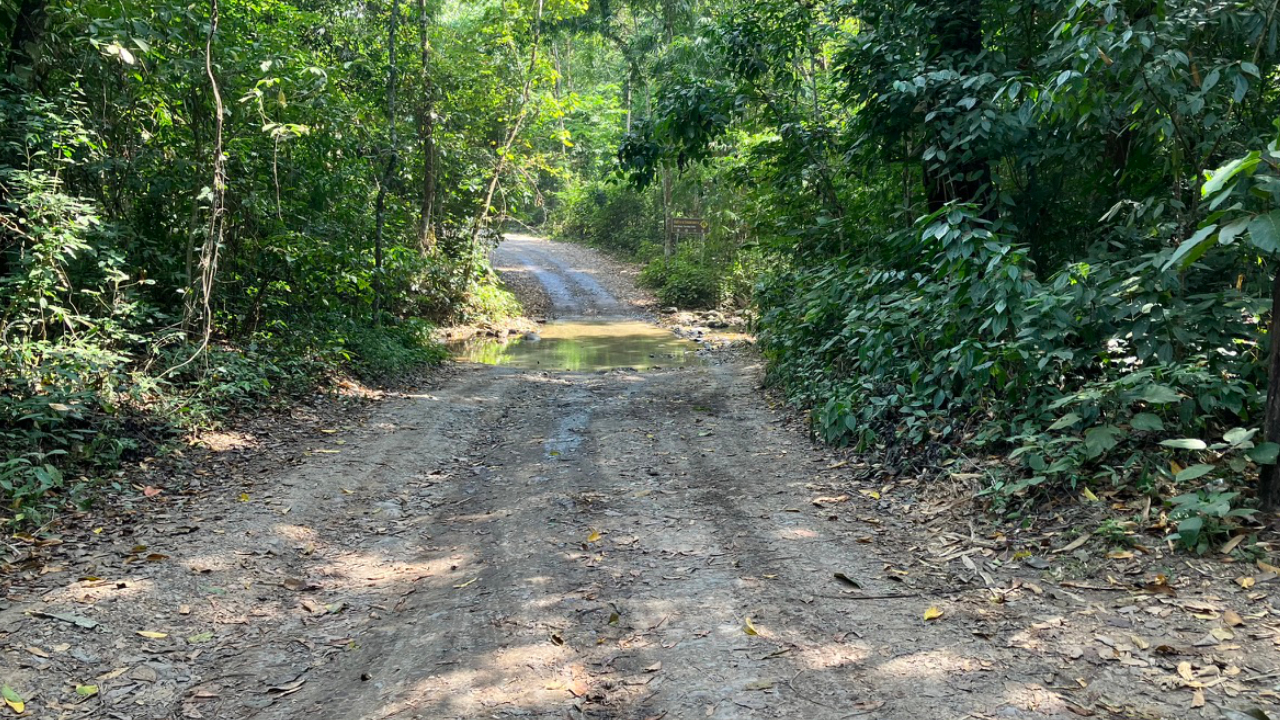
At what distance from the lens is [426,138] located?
16.6 m

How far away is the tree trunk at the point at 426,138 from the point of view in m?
15.5

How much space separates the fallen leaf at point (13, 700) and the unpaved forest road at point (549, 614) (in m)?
0.04

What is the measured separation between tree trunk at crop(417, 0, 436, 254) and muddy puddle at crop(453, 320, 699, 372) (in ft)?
9.07

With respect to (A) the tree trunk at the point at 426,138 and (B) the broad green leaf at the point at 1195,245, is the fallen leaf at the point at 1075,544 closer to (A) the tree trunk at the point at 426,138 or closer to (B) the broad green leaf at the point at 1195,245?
(B) the broad green leaf at the point at 1195,245

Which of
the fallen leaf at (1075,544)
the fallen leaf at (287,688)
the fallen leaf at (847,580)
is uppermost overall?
the fallen leaf at (1075,544)

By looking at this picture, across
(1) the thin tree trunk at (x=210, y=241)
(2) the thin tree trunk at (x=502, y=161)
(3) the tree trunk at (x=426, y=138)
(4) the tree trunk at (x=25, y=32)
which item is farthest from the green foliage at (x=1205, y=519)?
(2) the thin tree trunk at (x=502, y=161)

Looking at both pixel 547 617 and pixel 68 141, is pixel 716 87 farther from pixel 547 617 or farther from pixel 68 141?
pixel 547 617

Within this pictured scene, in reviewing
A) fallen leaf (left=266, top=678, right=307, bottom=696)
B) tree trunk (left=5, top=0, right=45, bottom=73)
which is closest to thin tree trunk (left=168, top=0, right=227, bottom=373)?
tree trunk (left=5, top=0, right=45, bottom=73)

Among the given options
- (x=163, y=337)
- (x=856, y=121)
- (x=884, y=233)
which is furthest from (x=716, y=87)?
(x=163, y=337)

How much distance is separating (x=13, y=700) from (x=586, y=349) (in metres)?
13.6

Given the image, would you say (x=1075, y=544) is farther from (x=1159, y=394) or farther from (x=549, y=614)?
(x=549, y=614)

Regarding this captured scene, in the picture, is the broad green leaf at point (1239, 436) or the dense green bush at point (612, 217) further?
the dense green bush at point (612, 217)

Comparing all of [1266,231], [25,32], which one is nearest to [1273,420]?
[1266,231]

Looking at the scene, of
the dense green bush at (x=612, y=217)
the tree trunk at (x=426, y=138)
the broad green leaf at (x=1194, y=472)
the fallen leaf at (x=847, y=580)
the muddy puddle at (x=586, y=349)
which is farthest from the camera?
the dense green bush at (x=612, y=217)
